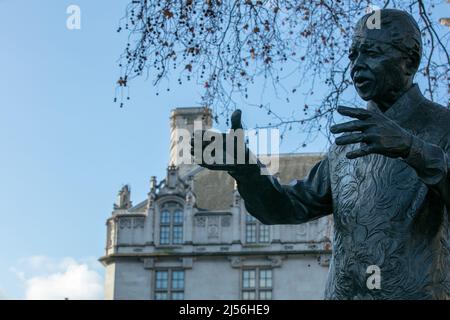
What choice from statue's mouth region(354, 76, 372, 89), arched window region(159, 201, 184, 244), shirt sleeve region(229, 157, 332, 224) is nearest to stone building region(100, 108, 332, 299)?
arched window region(159, 201, 184, 244)

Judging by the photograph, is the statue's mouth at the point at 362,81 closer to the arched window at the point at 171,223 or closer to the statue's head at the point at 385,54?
the statue's head at the point at 385,54

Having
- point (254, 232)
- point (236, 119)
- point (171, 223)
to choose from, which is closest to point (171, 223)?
point (171, 223)

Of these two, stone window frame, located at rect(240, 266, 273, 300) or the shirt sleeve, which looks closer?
the shirt sleeve

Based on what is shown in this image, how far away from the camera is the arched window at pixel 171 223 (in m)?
43.6

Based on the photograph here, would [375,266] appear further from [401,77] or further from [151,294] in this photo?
[151,294]

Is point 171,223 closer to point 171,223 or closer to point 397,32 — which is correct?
point 171,223

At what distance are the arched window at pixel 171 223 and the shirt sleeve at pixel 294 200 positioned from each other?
38753 mm

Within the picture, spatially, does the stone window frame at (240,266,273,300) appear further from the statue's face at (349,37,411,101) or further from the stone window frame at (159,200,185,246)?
the statue's face at (349,37,411,101)

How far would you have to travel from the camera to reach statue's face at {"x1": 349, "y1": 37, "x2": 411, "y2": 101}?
4445mm

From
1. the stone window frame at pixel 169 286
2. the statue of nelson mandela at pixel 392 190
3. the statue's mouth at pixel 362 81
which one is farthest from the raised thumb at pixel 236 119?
the stone window frame at pixel 169 286
